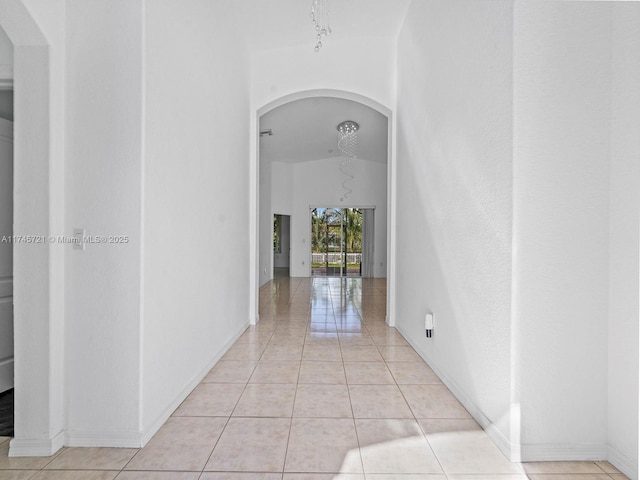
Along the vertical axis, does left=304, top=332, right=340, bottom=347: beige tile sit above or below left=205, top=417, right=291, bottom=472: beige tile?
below

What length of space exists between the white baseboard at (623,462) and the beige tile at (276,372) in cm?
193

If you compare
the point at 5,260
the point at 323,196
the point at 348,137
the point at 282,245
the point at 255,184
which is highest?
the point at 348,137

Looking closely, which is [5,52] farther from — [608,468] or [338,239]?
[338,239]

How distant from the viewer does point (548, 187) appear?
1.86 metres

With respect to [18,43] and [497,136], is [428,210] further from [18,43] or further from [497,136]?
[18,43]

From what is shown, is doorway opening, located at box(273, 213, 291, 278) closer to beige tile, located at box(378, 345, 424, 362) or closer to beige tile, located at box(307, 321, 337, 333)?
beige tile, located at box(307, 321, 337, 333)

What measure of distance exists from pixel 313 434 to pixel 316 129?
6858 mm

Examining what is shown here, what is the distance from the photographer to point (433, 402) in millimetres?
2578

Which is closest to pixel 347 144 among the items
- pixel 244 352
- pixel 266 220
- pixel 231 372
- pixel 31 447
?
pixel 266 220

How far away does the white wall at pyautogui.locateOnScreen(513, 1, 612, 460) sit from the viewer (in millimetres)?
1860

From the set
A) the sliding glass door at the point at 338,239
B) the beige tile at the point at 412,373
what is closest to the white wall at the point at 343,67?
the beige tile at the point at 412,373

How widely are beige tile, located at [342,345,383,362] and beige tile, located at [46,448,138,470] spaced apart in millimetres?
1977

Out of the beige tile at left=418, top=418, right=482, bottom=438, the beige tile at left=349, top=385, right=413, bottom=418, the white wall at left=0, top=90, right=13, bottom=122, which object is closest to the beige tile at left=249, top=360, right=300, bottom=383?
the beige tile at left=349, top=385, right=413, bottom=418

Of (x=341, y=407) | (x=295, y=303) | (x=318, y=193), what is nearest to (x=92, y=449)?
(x=341, y=407)
